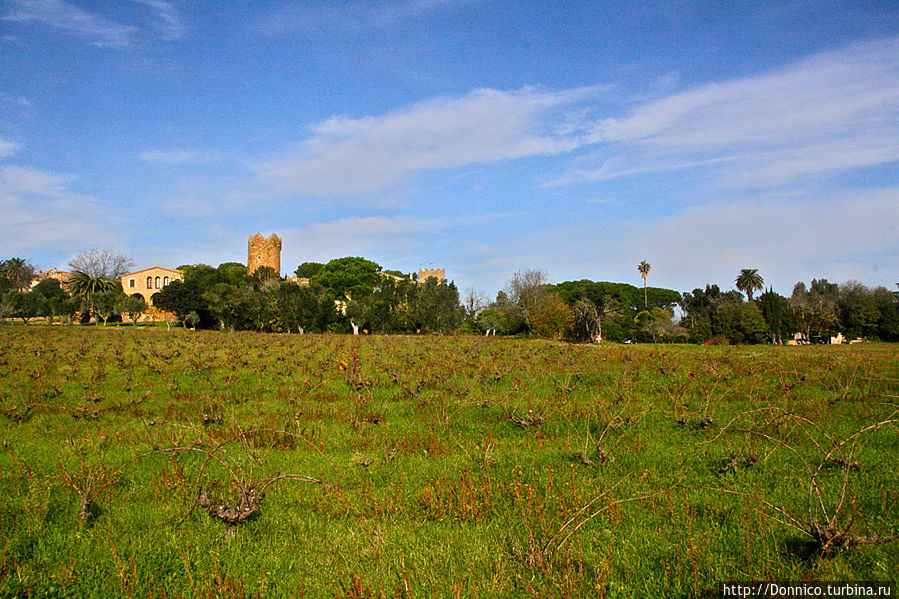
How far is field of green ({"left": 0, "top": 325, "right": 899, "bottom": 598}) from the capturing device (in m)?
4.15

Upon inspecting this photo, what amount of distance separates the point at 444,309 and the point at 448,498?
50.8 meters

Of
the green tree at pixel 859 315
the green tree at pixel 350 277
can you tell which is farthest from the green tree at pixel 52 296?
the green tree at pixel 859 315

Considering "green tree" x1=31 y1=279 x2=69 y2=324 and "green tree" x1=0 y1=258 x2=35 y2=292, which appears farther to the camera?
"green tree" x1=0 y1=258 x2=35 y2=292

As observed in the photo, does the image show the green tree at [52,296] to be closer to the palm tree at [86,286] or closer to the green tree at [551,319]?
the palm tree at [86,286]

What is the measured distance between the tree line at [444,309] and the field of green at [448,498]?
44422mm

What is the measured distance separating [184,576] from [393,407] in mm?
6714

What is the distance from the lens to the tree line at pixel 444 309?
55.6m

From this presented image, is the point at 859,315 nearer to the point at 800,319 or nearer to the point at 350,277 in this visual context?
the point at 800,319

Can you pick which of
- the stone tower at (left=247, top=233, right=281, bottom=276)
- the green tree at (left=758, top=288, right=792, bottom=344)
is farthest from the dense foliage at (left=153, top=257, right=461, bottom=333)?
the green tree at (left=758, top=288, right=792, bottom=344)

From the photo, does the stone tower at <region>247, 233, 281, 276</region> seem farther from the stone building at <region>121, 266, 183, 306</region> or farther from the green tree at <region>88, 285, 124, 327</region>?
the green tree at <region>88, 285, 124, 327</region>

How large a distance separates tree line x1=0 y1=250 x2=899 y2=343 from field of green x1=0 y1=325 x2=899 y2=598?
44422mm

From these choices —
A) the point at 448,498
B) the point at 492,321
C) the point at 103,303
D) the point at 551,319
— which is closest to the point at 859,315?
the point at 551,319

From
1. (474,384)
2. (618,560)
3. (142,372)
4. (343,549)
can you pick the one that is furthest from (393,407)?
(142,372)

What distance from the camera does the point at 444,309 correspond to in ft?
186
